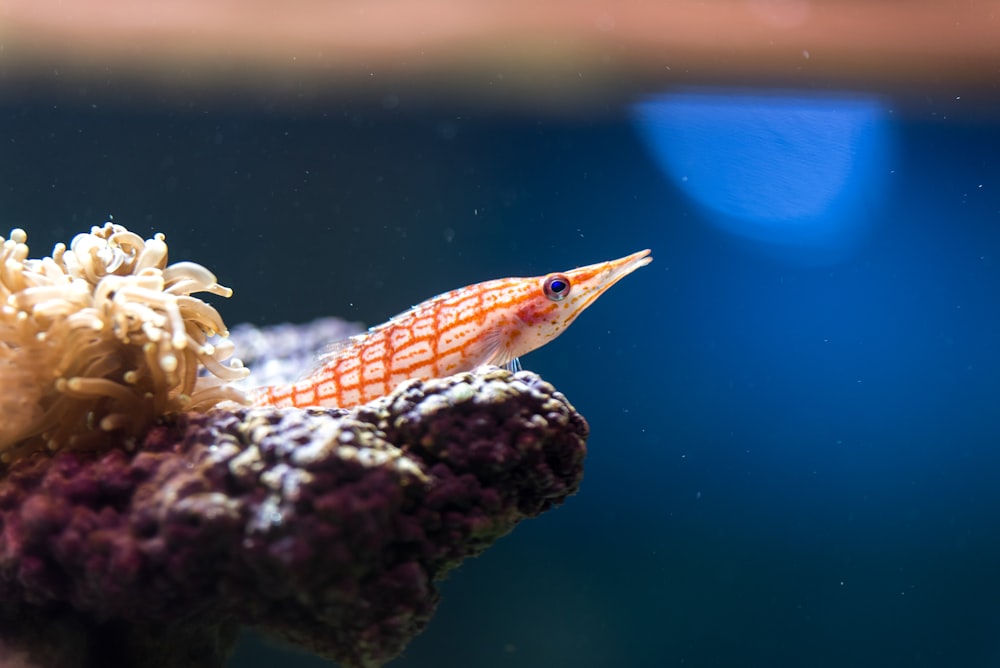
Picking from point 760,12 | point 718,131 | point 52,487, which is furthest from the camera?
point 718,131

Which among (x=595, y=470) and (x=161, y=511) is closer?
(x=161, y=511)

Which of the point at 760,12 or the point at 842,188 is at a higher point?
the point at 760,12

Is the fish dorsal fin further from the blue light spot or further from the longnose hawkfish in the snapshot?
the blue light spot

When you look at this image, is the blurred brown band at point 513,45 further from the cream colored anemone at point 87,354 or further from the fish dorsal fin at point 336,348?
the cream colored anemone at point 87,354

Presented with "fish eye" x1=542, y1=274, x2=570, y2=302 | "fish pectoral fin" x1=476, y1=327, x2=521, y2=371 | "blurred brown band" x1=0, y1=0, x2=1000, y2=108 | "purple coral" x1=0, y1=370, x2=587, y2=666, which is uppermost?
"blurred brown band" x1=0, y1=0, x2=1000, y2=108

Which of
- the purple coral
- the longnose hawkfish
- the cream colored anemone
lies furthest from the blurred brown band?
the purple coral

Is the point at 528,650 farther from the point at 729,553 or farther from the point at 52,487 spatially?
the point at 52,487

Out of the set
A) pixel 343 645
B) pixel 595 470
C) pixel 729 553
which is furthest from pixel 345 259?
pixel 729 553
